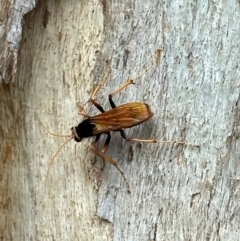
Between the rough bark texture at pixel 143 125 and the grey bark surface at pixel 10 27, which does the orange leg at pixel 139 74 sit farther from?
the grey bark surface at pixel 10 27

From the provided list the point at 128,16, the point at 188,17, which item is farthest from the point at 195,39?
the point at 128,16

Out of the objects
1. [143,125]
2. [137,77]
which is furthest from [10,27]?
[143,125]

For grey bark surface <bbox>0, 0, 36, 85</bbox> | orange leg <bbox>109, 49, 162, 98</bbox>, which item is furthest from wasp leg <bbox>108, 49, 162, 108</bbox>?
grey bark surface <bbox>0, 0, 36, 85</bbox>

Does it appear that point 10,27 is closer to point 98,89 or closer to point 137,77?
point 98,89

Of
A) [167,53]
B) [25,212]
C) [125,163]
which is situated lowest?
[25,212]

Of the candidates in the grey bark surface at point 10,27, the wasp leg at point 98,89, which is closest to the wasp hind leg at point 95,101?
the wasp leg at point 98,89

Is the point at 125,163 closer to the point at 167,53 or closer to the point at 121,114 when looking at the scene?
the point at 121,114
